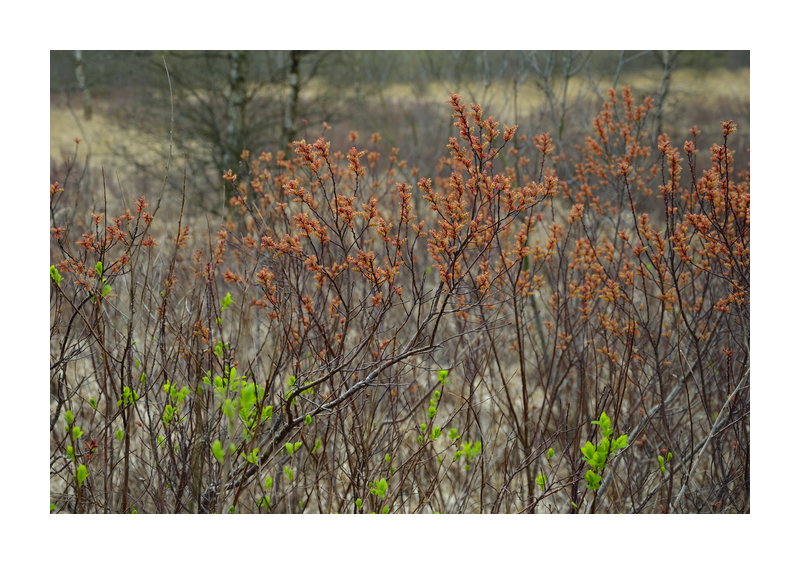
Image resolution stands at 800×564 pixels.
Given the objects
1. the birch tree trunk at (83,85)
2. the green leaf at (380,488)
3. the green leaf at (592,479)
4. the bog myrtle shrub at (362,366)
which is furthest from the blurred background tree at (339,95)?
the green leaf at (592,479)

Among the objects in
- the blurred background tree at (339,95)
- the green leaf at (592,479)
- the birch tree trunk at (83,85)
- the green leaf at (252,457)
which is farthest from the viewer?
the birch tree trunk at (83,85)

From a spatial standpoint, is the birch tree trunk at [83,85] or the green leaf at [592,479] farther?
the birch tree trunk at [83,85]

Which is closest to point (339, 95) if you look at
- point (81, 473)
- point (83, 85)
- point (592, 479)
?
point (83, 85)

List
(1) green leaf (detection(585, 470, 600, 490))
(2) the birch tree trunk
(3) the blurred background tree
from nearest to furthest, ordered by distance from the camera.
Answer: (1) green leaf (detection(585, 470, 600, 490)) → (3) the blurred background tree → (2) the birch tree trunk

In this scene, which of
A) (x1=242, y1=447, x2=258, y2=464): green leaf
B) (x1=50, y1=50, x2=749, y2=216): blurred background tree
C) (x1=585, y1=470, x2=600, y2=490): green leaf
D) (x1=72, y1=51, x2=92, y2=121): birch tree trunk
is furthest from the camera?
(x1=72, y1=51, x2=92, y2=121): birch tree trunk

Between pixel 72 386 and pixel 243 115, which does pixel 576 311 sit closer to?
pixel 72 386

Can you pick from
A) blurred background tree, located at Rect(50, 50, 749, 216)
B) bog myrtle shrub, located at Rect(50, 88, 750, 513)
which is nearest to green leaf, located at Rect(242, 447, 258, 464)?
bog myrtle shrub, located at Rect(50, 88, 750, 513)

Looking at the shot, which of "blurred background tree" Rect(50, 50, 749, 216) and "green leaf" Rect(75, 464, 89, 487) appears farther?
"blurred background tree" Rect(50, 50, 749, 216)

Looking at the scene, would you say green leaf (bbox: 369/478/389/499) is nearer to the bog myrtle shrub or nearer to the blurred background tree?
the bog myrtle shrub

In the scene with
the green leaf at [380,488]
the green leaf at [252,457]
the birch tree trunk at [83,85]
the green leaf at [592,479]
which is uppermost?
the birch tree trunk at [83,85]

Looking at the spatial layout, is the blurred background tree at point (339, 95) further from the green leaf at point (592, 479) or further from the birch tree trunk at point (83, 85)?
the green leaf at point (592, 479)

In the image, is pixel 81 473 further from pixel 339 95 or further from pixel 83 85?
pixel 339 95
